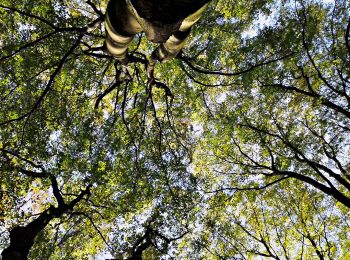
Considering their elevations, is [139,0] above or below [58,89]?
below

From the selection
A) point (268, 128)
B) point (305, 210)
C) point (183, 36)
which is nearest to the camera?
point (183, 36)

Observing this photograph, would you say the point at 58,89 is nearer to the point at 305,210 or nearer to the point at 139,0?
the point at 139,0

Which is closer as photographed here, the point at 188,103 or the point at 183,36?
the point at 183,36

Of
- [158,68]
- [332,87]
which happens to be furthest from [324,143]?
[158,68]

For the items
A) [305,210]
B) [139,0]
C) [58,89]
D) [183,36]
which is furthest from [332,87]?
[139,0]

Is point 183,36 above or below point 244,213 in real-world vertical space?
below

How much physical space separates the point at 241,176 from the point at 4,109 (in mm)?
11604

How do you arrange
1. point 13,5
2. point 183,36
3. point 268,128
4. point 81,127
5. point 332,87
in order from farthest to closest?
point 268,128
point 332,87
point 81,127
point 13,5
point 183,36

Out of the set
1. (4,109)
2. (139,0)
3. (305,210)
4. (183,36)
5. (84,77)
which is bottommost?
(139,0)

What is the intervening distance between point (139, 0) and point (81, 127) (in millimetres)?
9441

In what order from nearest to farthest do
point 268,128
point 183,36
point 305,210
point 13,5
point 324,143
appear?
point 183,36
point 13,5
point 324,143
point 268,128
point 305,210

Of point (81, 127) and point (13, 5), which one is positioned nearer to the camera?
point (13, 5)

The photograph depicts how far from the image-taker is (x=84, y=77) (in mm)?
11266

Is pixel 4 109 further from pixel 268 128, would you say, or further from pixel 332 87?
pixel 332 87
